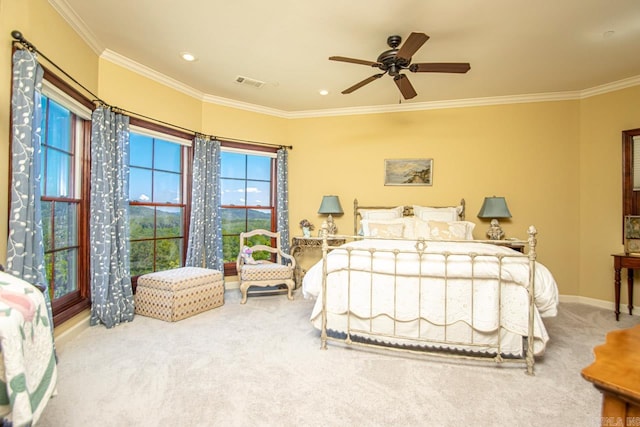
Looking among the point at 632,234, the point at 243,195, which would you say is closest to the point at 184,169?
the point at 243,195

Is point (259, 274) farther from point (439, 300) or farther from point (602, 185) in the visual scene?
point (602, 185)

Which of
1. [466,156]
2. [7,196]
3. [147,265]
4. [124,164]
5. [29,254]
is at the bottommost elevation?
[147,265]

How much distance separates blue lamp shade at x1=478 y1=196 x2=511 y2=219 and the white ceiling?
1520 mm

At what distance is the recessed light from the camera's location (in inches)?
131

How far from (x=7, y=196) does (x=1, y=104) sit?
615 millimetres

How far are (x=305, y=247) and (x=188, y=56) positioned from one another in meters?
3.03

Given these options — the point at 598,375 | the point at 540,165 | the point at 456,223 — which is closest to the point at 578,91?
the point at 540,165

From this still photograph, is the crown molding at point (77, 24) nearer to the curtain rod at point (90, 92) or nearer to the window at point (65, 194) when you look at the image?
the curtain rod at point (90, 92)

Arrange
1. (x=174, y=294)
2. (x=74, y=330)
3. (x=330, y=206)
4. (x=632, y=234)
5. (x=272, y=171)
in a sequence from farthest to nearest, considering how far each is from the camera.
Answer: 1. (x=272, y=171)
2. (x=330, y=206)
3. (x=632, y=234)
4. (x=174, y=294)
5. (x=74, y=330)

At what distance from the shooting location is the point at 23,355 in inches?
41.0

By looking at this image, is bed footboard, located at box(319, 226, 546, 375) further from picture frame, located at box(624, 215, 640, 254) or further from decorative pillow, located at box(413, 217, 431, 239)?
picture frame, located at box(624, 215, 640, 254)

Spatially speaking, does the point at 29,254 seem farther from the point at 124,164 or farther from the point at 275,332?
the point at 275,332

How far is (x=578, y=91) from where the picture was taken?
416 centimetres

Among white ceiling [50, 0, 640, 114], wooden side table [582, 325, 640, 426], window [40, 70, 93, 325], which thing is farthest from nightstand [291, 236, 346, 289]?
wooden side table [582, 325, 640, 426]
